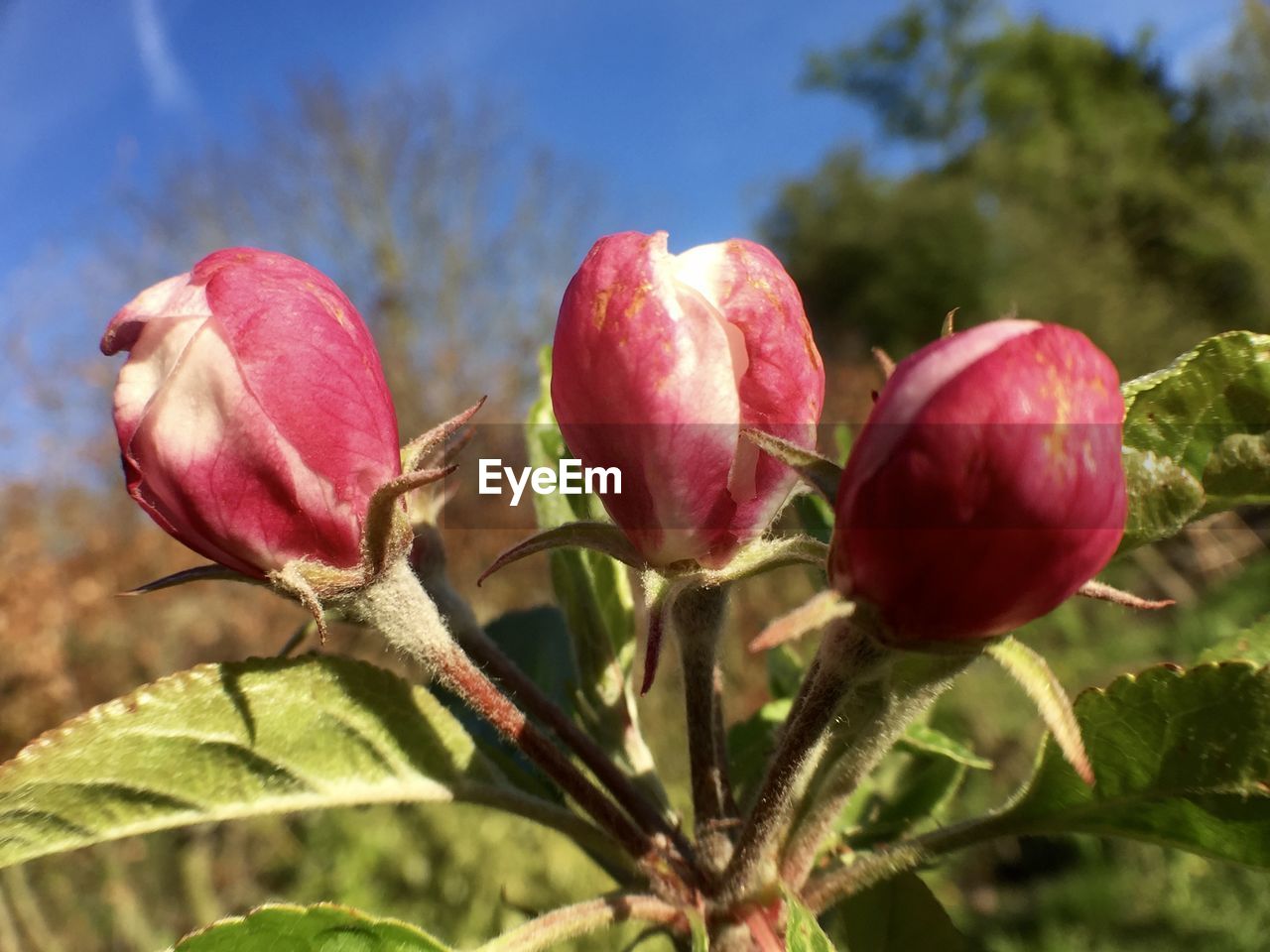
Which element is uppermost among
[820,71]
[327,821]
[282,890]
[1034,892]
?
[820,71]

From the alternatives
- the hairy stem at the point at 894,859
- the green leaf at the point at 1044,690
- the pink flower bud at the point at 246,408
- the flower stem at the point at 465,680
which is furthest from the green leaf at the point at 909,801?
the pink flower bud at the point at 246,408

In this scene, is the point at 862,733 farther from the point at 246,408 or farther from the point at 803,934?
the point at 246,408

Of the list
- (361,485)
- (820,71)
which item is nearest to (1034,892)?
(361,485)

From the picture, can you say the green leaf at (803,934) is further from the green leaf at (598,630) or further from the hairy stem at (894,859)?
the green leaf at (598,630)

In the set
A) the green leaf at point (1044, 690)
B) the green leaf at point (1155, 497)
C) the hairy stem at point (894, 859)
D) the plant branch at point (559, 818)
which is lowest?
the hairy stem at point (894, 859)

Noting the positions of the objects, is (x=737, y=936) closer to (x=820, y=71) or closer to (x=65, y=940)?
(x=65, y=940)

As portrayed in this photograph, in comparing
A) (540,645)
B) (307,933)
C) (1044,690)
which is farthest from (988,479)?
(540,645)

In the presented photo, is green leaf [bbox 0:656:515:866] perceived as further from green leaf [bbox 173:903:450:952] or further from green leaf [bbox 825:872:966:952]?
green leaf [bbox 825:872:966:952]
